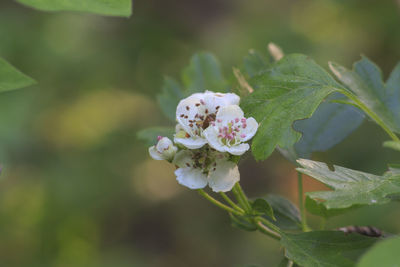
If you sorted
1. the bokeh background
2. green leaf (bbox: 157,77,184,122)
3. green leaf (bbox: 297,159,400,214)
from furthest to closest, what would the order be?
1. the bokeh background
2. green leaf (bbox: 157,77,184,122)
3. green leaf (bbox: 297,159,400,214)

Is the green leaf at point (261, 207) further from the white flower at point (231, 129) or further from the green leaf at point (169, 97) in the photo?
the green leaf at point (169, 97)

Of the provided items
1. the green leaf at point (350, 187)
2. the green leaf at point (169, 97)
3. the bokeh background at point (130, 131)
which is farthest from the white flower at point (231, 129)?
the bokeh background at point (130, 131)

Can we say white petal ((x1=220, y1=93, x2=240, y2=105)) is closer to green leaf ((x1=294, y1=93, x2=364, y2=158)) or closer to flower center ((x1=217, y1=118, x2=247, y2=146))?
flower center ((x1=217, y1=118, x2=247, y2=146))

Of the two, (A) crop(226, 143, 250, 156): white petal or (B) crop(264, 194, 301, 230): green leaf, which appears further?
(B) crop(264, 194, 301, 230): green leaf

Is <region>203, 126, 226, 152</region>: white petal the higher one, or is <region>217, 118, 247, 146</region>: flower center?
<region>217, 118, 247, 146</region>: flower center

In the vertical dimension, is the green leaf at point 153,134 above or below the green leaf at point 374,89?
below

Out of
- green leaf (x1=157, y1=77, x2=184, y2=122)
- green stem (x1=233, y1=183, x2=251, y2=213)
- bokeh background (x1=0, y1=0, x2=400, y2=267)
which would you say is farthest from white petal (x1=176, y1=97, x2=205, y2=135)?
bokeh background (x1=0, y1=0, x2=400, y2=267)

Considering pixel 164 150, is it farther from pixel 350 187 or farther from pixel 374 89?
pixel 374 89
